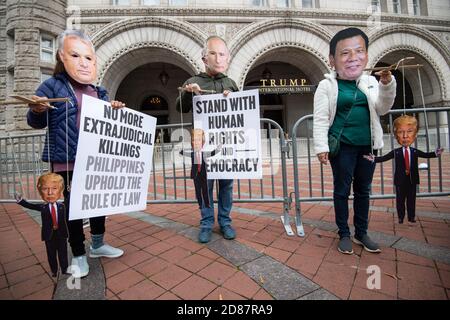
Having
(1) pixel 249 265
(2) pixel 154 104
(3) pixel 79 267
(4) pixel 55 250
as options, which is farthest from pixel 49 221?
(2) pixel 154 104

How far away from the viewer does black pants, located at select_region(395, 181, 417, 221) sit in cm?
236

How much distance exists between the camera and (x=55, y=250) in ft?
4.97

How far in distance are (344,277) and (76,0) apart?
13211 millimetres

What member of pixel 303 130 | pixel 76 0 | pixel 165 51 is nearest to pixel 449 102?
pixel 303 130

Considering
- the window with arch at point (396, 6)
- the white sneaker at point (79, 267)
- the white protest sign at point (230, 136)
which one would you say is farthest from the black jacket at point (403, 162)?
the window with arch at point (396, 6)

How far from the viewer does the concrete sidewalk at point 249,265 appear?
148cm

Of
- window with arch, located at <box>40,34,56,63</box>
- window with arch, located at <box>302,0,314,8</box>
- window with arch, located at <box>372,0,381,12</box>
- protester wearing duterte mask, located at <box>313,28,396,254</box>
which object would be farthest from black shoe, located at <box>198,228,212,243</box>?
window with arch, located at <box>372,0,381,12</box>

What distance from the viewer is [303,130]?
1436 cm

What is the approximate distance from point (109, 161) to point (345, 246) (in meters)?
2.13

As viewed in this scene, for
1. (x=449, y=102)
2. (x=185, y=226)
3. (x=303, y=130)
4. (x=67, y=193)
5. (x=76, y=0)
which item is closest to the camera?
(x=67, y=193)

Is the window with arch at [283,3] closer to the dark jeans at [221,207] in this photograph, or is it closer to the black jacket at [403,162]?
the black jacket at [403,162]

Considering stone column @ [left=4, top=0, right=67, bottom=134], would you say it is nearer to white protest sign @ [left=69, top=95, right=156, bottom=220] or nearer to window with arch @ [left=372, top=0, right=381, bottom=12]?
white protest sign @ [left=69, top=95, right=156, bottom=220]

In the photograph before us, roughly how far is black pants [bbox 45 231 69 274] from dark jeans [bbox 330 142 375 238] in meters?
2.22

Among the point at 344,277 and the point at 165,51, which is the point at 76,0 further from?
the point at 344,277
